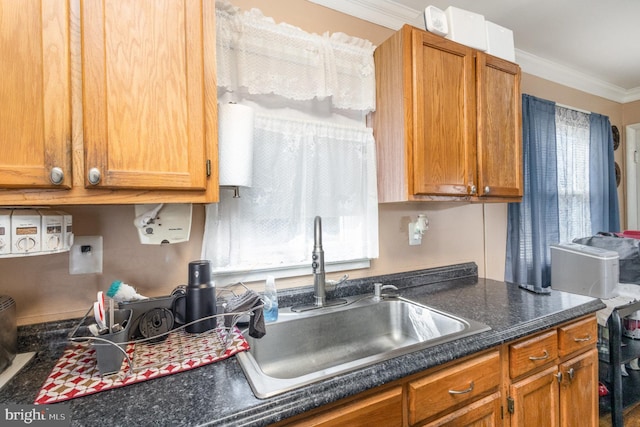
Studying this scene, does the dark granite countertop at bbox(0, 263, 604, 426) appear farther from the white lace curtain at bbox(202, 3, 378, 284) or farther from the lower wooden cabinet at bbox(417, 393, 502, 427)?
the white lace curtain at bbox(202, 3, 378, 284)

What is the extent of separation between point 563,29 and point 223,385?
9.21ft

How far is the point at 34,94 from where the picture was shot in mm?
781

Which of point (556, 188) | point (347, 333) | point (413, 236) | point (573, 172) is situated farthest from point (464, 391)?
point (573, 172)

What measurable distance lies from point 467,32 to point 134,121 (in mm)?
1602

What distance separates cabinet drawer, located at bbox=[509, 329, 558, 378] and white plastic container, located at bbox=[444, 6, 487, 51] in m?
1.40

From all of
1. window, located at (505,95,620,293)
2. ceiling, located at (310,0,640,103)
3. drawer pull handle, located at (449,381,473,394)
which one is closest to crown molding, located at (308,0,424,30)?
ceiling, located at (310,0,640,103)

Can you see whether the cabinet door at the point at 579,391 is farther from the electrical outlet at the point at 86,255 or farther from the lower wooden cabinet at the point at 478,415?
the electrical outlet at the point at 86,255

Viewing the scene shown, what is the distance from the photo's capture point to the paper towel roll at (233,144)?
3.74 feet

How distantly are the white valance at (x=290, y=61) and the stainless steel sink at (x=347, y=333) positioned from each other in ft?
3.23

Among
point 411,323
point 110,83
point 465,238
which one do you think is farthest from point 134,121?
point 465,238

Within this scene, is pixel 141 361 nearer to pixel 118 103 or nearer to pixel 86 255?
pixel 86 255

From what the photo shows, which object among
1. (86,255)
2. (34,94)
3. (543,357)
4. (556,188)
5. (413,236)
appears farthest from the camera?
(556,188)

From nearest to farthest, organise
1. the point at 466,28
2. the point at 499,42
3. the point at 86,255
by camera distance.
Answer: the point at 86,255
the point at 466,28
the point at 499,42

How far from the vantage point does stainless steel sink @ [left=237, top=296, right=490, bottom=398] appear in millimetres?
1206
